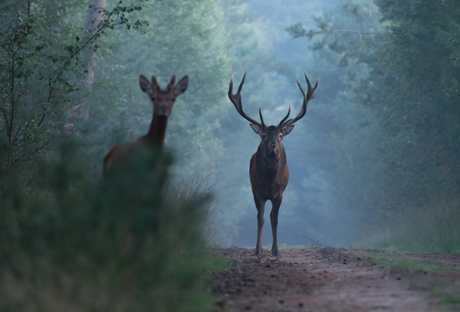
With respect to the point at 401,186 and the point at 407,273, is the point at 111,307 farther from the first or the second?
the point at 401,186

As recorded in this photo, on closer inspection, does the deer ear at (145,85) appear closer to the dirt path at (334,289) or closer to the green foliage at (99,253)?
the green foliage at (99,253)

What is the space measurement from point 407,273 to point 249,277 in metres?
1.88

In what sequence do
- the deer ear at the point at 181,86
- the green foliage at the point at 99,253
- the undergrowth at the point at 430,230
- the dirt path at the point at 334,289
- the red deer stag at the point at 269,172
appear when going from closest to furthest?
1. the green foliage at the point at 99,253
2. the dirt path at the point at 334,289
3. the deer ear at the point at 181,86
4. the red deer stag at the point at 269,172
5. the undergrowth at the point at 430,230

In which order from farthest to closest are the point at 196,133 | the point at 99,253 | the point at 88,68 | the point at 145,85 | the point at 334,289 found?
1. the point at 196,133
2. the point at 88,68
3. the point at 145,85
4. the point at 334,289
5. the point at 99,253

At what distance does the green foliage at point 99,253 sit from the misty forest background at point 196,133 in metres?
0.02

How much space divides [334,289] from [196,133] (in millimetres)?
27441

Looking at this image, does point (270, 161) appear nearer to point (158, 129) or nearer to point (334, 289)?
point (158, 129)

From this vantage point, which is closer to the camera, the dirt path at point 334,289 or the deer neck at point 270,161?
the dirt path at point 334,289

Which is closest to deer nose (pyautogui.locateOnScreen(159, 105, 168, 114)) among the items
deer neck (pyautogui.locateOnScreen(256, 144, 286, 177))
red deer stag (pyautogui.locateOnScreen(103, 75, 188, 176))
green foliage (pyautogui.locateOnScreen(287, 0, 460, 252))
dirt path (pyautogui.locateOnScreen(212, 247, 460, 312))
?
red deer stag (pyautogui.locateOnScreen(103, 75, 188, 176))

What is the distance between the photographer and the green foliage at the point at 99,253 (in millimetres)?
3494

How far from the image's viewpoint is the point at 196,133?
3284 cm

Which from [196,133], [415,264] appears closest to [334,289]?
[415,264]

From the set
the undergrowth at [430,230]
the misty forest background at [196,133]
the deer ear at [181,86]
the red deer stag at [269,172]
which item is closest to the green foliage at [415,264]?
the red deer stag at [269,172]

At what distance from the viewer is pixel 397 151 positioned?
77.3 ft
